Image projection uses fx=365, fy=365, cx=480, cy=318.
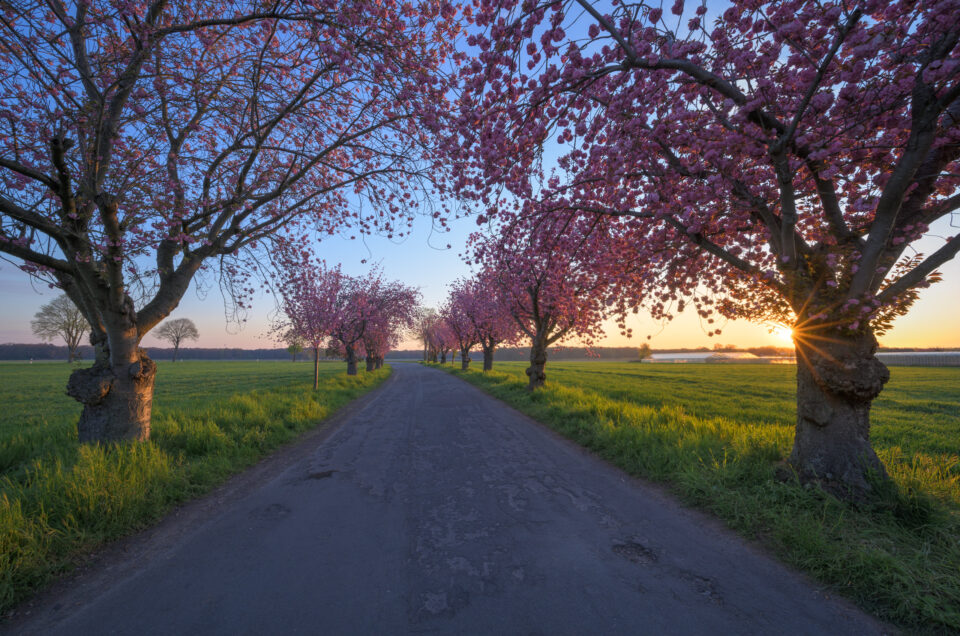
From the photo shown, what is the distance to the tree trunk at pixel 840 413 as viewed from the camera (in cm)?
433

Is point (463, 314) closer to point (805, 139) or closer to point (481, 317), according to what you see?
point (481, 317)

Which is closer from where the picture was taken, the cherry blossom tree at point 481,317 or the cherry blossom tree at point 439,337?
the cherry blossom tree at point 481,317

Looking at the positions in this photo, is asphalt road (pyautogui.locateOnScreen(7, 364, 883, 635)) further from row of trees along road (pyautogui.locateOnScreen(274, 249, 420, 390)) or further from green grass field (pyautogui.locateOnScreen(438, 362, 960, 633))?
row of trees along road (pyautogui.locateOnScreen(274, 249, 420, 390))

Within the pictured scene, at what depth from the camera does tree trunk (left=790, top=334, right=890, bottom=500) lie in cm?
433

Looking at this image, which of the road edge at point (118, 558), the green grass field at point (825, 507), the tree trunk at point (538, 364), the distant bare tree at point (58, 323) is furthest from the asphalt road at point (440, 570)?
the distant bare tree at point (58, 323)

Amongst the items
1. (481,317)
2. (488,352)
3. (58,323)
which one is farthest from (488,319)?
(58,323)

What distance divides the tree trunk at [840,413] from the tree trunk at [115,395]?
10.0 meters

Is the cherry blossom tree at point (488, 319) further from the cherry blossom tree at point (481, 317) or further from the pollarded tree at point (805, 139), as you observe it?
the pollarded tree at point (805, 139)

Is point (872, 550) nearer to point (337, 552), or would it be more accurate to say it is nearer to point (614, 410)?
point (337, 552)

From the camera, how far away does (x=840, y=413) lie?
4.54m

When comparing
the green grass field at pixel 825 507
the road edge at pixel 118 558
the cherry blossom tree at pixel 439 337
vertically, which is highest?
the cherry blossom tree at pixel 439 337

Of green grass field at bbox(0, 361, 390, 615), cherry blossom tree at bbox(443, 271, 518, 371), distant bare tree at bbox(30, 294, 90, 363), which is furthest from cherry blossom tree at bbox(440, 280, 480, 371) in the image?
distant bare tree at bbox(30, 294, 90, 363)

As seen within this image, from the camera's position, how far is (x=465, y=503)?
177 inches

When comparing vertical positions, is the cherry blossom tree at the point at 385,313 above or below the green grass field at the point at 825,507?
above
